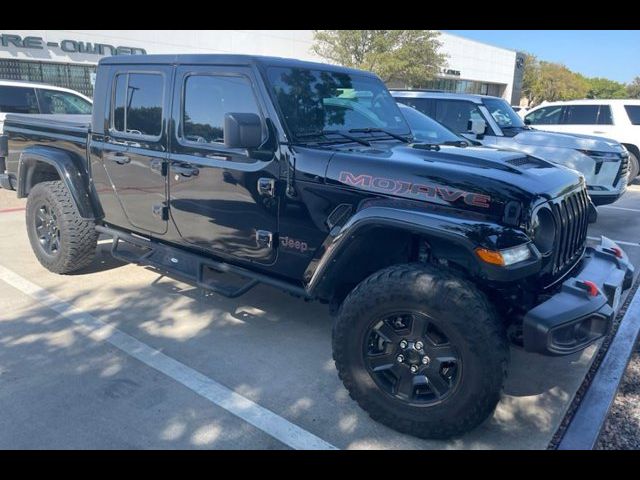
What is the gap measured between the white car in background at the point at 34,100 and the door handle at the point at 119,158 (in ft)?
19.7

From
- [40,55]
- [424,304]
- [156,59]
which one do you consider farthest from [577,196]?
[40,55]

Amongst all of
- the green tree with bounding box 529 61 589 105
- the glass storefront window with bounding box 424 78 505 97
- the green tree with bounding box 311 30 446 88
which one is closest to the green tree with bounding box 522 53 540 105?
the green tree with bounding box 529 61 589 105

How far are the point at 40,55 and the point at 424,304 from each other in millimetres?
18935

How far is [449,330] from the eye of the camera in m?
2.61

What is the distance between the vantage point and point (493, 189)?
263 cm

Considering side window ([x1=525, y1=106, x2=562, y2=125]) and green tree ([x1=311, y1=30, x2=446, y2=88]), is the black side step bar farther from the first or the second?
green tree ([x1=311, y1=30, x2=446, y2=88])

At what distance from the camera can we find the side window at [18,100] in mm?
9734

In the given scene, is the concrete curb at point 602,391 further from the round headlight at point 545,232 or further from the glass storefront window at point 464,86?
the glass storefront window at point 464,86

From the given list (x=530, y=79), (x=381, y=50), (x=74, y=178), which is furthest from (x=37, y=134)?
(x=530, y=79)

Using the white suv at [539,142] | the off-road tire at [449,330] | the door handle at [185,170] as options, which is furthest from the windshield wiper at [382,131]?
the white suv at [539,142]

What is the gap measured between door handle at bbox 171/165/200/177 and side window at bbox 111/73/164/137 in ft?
1.13

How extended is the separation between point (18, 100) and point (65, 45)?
9.75m

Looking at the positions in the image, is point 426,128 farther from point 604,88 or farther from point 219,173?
point 604,88

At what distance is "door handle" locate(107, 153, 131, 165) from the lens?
13.9ft
